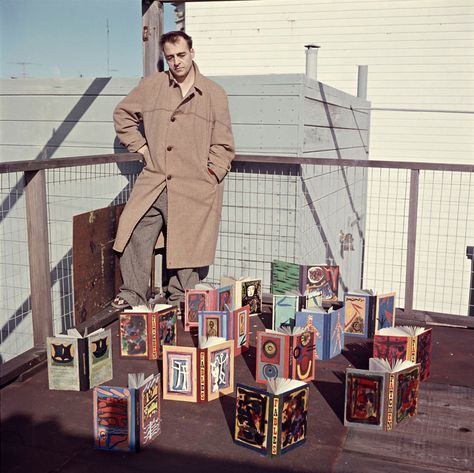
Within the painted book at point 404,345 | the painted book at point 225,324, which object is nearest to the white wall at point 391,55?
the painted book at point 225,324

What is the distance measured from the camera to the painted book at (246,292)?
470 cm

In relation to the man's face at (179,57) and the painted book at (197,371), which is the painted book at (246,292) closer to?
the painted book at (197,371)

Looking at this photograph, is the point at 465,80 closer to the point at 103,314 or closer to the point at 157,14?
the point at 157,14

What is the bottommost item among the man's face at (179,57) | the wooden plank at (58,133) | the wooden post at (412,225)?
the wooden post at (412,225)

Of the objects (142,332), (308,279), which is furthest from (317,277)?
(142,332)

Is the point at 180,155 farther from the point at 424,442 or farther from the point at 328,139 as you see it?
the point at 424,442

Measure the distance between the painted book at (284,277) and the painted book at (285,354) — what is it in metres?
1.47

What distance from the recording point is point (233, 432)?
3100 millimetres

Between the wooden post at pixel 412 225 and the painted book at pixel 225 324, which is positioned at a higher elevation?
the wooden post at pixel 412 225

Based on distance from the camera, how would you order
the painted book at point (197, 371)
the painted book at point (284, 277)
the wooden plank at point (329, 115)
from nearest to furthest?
the painted book at point (197, 371)
the painted book at point (284, 277)
the wooden plank at point (329, 115)

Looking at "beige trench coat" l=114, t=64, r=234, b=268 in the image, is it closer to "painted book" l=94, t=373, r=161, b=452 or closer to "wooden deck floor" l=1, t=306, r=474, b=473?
"wooden deck floor" l=1, t=306, r=474, b=473

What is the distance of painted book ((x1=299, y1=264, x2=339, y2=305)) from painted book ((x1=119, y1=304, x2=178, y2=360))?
132cm

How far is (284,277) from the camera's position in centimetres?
522

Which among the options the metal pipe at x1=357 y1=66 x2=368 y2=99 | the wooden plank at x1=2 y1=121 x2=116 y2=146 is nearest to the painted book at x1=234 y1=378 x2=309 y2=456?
the wooden plank at x1=2 y1=121 x2=116 y2=146
